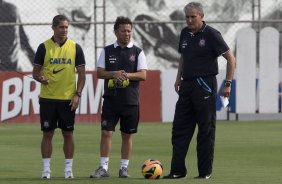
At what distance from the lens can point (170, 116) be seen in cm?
2661

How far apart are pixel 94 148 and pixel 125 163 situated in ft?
16.8

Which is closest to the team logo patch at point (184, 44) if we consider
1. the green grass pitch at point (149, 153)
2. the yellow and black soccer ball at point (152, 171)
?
the yellow and black soccer ball at point (152, 171)

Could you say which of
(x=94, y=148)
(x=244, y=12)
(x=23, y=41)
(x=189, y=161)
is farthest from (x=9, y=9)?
(x=189, y=161)

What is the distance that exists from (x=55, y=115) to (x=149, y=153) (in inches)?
174

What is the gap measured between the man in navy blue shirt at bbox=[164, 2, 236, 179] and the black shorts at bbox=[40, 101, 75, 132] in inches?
53.1

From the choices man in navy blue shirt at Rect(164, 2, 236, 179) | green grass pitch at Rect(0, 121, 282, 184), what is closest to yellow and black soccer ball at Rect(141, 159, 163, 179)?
green grass pitch at Rect(0, 121, 282, 184)

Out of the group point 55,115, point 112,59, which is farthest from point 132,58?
point 55,115

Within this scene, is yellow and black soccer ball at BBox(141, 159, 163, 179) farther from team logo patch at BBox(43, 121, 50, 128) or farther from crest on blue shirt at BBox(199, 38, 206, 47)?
crest on blue shirt at BBox(199, 38, 206, 47)

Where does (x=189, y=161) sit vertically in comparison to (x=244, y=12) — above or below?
below

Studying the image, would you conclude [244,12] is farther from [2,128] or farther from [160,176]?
[160,176]

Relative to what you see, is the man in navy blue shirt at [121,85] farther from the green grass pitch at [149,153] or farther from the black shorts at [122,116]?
the green grass pitch at [149,153]

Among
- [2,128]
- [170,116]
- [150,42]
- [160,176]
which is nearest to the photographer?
[160,176]

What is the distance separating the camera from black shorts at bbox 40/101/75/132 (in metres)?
13.7

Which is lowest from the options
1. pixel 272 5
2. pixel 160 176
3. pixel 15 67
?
pixel 160 176
